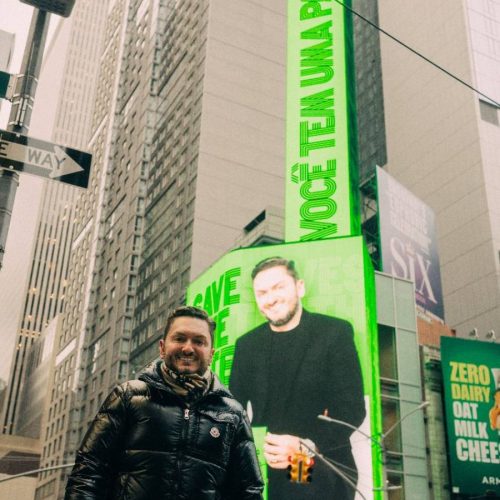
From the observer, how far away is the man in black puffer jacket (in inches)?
169

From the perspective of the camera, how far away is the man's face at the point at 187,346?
457 centimetres

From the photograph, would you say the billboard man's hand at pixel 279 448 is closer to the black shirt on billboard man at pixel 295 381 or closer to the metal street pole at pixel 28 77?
the black shirt on billboard man at pixel 295 381

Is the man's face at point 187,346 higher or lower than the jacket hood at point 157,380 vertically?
higher

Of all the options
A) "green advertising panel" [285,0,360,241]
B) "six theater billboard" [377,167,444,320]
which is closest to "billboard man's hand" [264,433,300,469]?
"green advertising panel" [285,0,360,241]

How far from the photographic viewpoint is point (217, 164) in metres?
80.2

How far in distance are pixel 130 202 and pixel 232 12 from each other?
2913cm

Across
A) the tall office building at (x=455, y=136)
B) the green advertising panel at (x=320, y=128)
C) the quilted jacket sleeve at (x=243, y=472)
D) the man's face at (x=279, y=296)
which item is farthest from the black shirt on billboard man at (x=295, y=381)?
the tall office building at (x=455, y=136)

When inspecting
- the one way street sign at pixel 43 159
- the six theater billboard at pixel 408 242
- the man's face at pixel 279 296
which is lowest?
the one way street sign at pixel 43 159

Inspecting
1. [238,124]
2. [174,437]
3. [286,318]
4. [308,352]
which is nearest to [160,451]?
[174,437]

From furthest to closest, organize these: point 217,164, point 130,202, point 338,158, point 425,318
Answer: point 130,202 → point 217,164 → point 425,318 → point 338,158

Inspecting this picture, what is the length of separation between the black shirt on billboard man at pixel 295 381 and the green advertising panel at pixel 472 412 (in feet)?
44.2

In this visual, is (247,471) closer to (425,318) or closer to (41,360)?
(425,318)

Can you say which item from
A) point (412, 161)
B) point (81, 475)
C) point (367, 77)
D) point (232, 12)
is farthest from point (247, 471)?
point (367, 77)

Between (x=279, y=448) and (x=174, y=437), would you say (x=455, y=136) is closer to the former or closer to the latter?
(x=279, y=448)
